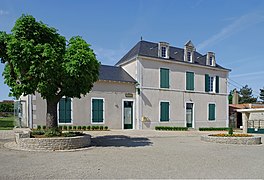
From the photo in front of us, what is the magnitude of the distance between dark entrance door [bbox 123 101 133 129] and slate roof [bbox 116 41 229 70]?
3.93 meters

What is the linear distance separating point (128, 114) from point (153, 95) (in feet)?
8.84

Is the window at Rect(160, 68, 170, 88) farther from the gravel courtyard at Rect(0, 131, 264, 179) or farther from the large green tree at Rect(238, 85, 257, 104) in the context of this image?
the large green tree at Rect(238, 85, 257, 104)

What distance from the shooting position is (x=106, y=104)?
19.3 metres

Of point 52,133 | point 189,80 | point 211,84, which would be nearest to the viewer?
point 52,133

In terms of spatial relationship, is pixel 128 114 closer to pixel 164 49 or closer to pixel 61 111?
pixel 61 111

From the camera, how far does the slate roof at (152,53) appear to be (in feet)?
71.6

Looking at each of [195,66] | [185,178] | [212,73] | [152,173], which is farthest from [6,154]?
[212,73]

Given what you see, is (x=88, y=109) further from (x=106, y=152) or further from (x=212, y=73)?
(x=212, y=73)

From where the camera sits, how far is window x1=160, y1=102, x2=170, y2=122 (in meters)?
21.8

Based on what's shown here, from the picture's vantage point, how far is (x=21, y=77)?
33.3 feet

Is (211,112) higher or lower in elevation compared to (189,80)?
lower

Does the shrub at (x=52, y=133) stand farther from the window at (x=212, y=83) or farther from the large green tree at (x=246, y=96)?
the large green tree at (x=246, y=96)

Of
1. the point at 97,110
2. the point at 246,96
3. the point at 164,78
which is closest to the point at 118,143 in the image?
the point at 97,110

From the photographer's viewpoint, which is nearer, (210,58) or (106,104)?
(106,104)
